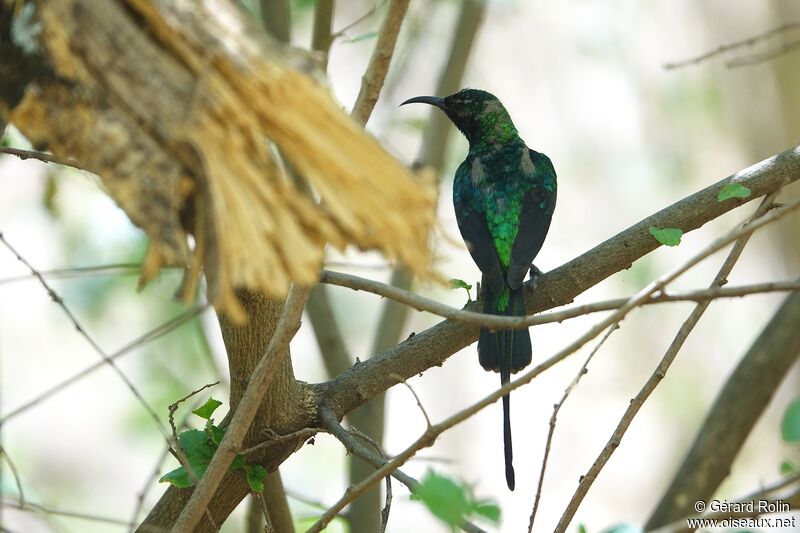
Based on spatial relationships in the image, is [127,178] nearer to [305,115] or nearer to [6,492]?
[305,115]

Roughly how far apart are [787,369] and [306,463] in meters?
6.58

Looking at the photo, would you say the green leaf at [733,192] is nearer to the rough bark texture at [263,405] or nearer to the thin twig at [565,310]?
the thin twig at [565,310]

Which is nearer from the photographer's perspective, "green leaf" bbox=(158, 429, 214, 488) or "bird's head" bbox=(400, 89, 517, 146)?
"green leaf" bbox=(158, 429, 214, 488)

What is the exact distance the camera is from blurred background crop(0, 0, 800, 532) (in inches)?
352

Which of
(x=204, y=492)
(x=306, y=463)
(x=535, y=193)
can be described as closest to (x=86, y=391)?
(x=306, y=463)

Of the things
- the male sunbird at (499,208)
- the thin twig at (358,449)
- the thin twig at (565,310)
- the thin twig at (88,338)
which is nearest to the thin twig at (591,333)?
the thin twig at (565,310)

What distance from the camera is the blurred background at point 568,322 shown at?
8938mm

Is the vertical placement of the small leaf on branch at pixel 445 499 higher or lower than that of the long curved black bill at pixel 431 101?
lower

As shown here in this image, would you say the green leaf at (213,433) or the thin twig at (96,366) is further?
the green leaf at (213,433)

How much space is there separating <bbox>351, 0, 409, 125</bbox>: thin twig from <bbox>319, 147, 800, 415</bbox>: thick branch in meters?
0.89

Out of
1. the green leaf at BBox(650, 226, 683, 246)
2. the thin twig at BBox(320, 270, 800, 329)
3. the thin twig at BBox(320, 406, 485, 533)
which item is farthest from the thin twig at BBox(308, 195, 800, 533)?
the green leaf at BBox(650, 226, 683, 246)

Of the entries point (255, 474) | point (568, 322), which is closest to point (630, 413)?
point (255, 474)

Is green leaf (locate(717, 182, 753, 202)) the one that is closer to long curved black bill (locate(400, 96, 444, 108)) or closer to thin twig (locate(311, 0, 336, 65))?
thin twig (locate(311, 0, 336, 65))

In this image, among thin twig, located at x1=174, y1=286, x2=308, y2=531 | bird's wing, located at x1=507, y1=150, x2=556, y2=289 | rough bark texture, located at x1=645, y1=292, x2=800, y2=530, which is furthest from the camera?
rough bark texture, located at x1=645, y1=292, x2=800, y2=530
